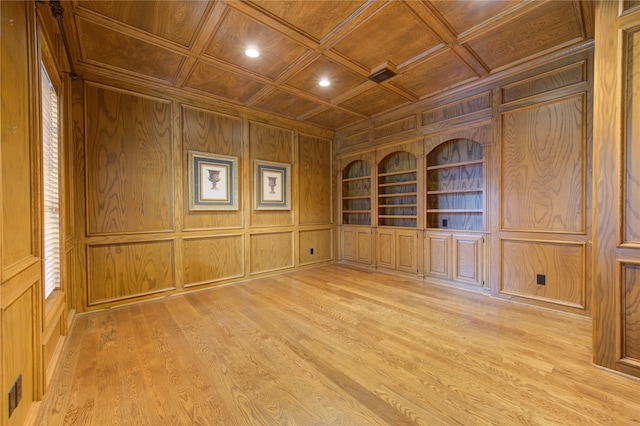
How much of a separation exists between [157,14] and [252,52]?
0.86m

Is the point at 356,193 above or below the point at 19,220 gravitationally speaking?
above

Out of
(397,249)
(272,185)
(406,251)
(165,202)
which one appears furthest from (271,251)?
(406,251)

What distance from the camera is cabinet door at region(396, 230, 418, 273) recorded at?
4375 mm

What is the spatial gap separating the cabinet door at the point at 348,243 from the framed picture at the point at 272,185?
1.39 meters

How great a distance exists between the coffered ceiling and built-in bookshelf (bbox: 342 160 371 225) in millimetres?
1967

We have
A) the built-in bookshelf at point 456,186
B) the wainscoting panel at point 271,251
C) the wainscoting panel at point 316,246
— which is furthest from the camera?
the wainscoting panel at point 316,246

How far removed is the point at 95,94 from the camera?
3.12 meters

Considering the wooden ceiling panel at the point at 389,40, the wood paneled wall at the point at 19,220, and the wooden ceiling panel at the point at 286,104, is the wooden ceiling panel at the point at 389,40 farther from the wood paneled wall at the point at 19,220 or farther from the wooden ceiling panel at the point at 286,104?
the wood paneled wall at the point at 19,220

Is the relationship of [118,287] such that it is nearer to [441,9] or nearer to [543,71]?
[441,9]

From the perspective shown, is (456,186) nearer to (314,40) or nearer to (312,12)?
(314,40)

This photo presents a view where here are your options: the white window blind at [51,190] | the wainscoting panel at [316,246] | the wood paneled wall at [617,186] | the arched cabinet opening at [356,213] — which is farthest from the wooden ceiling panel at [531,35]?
the white window blind at [51,190]

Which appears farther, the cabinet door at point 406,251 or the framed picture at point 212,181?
the cabinet door at point 406,251

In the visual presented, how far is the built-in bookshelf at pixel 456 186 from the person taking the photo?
155 inches

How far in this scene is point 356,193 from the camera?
5711mm
